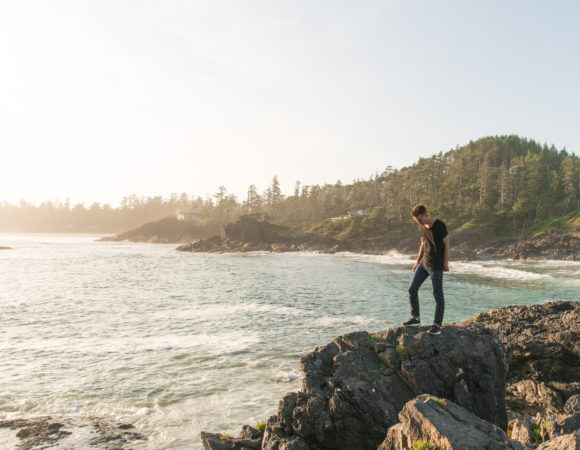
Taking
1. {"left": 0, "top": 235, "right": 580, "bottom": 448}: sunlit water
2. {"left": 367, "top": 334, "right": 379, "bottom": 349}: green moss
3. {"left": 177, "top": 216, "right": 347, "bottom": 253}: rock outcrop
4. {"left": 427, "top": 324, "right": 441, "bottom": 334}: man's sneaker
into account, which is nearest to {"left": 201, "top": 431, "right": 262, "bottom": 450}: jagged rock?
{"left": 0, "top": 235, "right": 580, "bottom": 448}: sunlit water

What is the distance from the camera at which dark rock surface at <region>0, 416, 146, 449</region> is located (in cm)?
813

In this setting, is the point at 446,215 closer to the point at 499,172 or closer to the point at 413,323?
the point at 499,172

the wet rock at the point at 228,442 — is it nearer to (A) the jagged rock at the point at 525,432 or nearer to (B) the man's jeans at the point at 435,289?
(A) the jagged rock at the point at 525,432

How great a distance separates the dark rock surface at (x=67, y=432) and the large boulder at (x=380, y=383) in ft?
12.8

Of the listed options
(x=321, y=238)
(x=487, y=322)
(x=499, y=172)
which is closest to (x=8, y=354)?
(x=487, y=322)

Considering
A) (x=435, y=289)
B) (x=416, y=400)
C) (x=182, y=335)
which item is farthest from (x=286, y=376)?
(x=416, y=400)

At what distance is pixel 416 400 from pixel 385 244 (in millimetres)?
78403

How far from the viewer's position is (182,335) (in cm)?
1694

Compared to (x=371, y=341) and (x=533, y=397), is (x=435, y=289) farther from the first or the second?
(x=533, y=397)

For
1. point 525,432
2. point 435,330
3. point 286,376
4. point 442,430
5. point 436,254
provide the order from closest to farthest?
point 442,430, point 525,432, point 435,330, point 436,254, point 286,376

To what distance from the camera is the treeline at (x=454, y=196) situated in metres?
93.1

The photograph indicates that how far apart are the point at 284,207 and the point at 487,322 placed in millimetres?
152021

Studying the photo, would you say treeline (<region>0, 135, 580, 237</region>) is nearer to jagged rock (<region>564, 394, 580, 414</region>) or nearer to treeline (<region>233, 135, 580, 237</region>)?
treeline (<region>233, 135, 580, 237</region>)

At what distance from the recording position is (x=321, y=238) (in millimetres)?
91312
